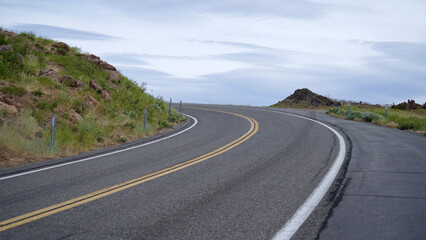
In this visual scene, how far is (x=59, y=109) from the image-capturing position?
46.8ft

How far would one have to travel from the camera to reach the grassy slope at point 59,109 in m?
10.9

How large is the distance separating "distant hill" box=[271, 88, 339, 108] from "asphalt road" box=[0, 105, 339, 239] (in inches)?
1452

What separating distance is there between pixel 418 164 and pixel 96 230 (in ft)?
26.1

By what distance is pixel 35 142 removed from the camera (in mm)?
10875

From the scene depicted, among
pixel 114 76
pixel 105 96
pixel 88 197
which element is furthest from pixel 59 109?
pixel 88 197

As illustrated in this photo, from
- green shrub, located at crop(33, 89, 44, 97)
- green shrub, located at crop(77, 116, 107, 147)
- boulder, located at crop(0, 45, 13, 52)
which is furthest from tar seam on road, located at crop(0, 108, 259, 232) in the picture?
boulder, located at crop(0, 45, 13, 52)

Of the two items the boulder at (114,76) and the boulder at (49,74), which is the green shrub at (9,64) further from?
the boulder at (114,76)

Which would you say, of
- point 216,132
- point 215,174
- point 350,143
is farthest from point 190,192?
point 216,132

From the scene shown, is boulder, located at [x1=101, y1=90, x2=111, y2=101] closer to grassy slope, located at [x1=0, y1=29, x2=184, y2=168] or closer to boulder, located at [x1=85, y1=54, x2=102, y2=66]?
grassy slope, located at [x1=0, y1=29, x2=184, y2=168]

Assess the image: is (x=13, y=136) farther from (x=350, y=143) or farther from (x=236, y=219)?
(x=350, y=143)

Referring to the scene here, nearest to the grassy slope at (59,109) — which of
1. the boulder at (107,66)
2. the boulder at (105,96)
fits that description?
the boulder at (105,96)

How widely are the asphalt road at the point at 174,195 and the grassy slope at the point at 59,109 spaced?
90.1 inches

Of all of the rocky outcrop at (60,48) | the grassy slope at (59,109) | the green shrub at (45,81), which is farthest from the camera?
the rocky outcrop at (60,48)

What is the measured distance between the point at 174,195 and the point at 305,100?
45555 mm
